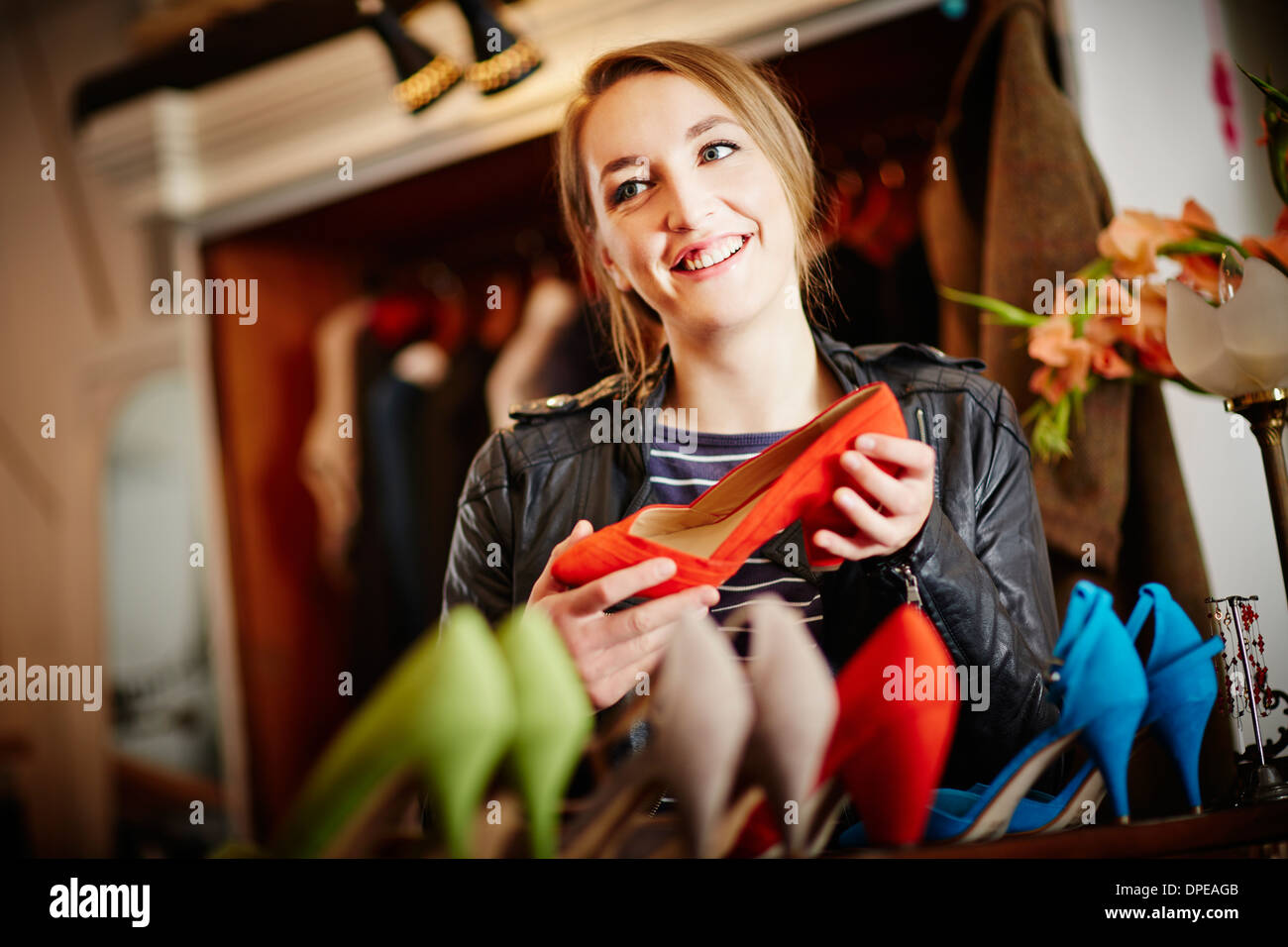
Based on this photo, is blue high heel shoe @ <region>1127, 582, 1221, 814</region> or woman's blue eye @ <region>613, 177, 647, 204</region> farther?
woman's blue eye @ <region>613, 177, 647, 204</region>

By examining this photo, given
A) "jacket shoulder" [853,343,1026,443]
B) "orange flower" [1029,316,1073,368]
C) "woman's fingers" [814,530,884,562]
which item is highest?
"orange flower" [1029,316,1073,368]

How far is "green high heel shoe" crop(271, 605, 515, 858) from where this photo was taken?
409 mm

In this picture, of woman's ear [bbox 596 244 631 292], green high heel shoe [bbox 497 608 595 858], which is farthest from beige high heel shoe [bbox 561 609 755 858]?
woman's ear [bbox 596 244 631 292]

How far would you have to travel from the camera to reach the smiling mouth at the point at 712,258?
0.82 metres

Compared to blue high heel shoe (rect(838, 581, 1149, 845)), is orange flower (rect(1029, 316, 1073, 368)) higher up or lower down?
higher up

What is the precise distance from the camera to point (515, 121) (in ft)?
5.24

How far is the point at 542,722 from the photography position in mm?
448

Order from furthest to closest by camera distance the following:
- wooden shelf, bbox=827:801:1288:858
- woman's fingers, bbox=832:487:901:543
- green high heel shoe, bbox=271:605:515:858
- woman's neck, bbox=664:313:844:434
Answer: woman's neck, bbox=664:313:844:434 < woman's fingers, bbox=832:487:901:543 < wooden shelf, bbox=827:801:1288:858 < green high heel shoe, bbox=271:605:515:858

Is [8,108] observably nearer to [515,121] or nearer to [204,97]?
[204,97]

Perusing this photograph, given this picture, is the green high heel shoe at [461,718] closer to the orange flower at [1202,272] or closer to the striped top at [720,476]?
the striped top at [720,476]

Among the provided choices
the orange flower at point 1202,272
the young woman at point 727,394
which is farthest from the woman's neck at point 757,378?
the orange flower at point 1202,272

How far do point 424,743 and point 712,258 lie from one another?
0.52 m

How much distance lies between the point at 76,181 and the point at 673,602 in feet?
7.64

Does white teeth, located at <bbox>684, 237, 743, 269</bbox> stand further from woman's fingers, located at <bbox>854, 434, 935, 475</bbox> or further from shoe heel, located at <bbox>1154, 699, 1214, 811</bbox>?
shoe heel, located at <bbox>1154, 699, 1214, 811</bbox>
